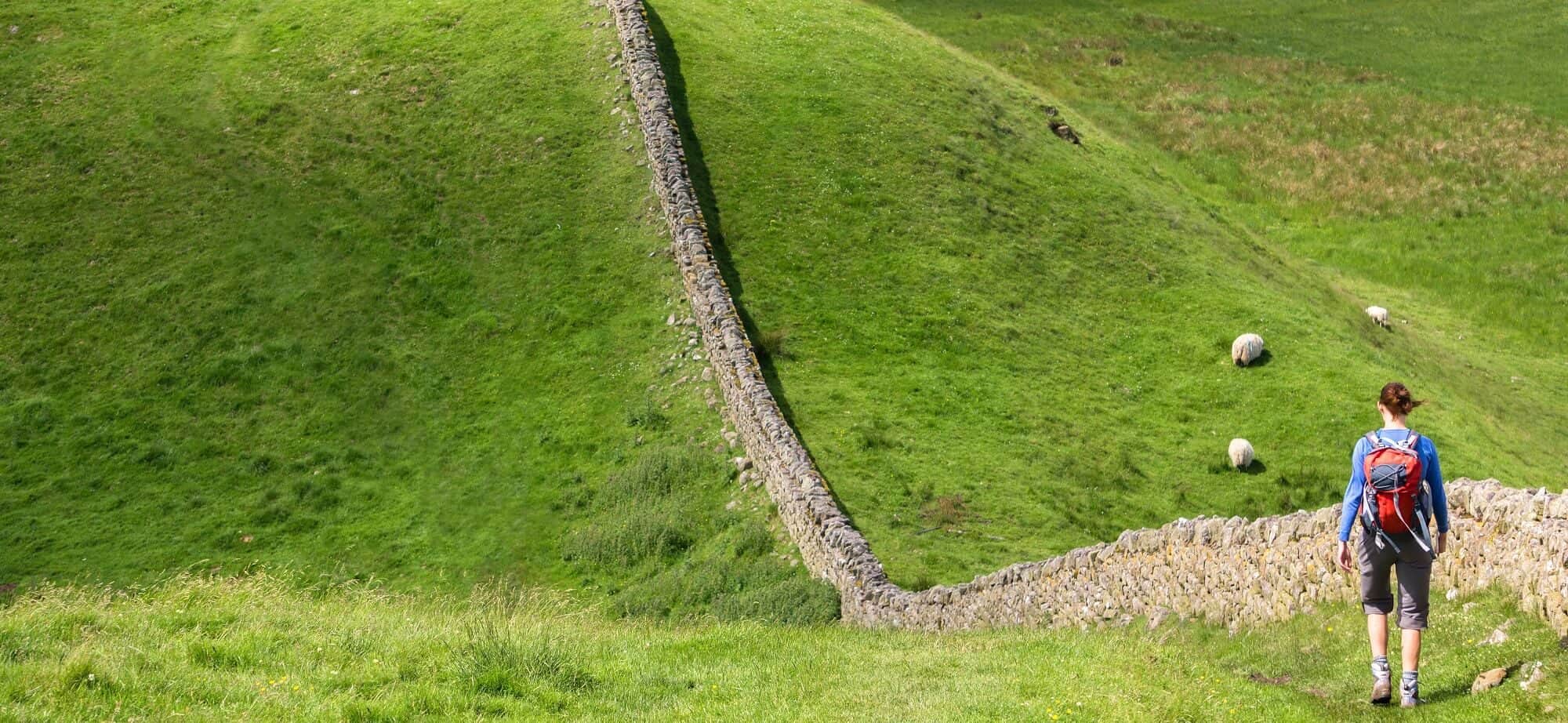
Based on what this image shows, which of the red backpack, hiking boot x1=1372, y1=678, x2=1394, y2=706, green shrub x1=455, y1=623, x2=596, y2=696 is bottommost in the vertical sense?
green shrub x1=455, y1=623, x2=596, y2=696

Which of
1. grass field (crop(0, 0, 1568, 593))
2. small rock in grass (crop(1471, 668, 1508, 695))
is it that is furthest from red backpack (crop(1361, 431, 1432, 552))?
grass field (crop(0, 0, 1568, 593))

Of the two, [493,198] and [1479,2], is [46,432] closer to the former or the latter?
[493,198]

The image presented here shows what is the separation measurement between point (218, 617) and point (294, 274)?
28.9 m

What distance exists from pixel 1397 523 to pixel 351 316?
115 feet

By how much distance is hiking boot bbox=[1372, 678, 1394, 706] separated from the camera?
38.2 feet

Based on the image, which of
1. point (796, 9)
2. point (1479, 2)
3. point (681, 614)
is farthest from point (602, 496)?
point (1479, 2)

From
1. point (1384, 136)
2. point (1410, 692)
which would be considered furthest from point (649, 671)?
point (1384, 136)

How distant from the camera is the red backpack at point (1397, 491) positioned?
1155 cm

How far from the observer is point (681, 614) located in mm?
27344

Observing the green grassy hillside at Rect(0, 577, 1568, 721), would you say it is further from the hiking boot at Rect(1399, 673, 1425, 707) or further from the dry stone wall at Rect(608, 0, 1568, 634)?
the dry stone wall at Rect(608, 0, 1568, 634)

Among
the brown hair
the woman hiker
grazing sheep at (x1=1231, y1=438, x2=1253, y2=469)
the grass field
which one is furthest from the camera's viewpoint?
grazing sheep at (x1=1231, y1=438, x2=1253, y2=469)

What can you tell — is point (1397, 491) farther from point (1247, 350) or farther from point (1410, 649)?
point (1247, 350)

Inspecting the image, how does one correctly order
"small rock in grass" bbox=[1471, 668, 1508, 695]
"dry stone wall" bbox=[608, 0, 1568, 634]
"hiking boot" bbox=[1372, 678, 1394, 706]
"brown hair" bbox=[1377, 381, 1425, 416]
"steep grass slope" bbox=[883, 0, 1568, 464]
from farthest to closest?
A: "steep grass slope" bbox=[883, 0, 1568, 464] → "dry stone wall" bbox=[608, 0, 1568, 634] → "brown hair" bbox=[1377, 381, 1425, 416] → "hiking boot" bbox=[1372, 678, 1394, 706] → "small rock in grass" bbox=[1471, 668, 1508, 695]

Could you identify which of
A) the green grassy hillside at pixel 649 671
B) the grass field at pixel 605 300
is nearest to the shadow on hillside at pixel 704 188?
the grass field at pixel 605 300
